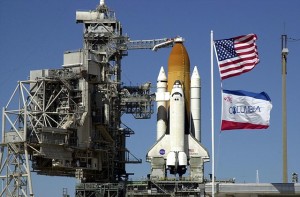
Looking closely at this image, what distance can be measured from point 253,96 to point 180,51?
46.2 m

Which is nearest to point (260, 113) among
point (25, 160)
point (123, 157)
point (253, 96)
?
point (253, 96)

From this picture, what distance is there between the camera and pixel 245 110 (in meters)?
38.0

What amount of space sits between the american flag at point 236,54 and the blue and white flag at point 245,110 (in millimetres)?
1294

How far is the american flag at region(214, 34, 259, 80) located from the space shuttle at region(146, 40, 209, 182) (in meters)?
40.7

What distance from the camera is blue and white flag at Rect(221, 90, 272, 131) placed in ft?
124

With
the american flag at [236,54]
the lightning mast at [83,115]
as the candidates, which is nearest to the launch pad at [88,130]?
the lightning mast at [83,115]

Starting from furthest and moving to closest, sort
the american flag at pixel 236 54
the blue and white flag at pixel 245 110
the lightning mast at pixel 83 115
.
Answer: the lightning mast at pixel 83 115 → the american flag at pixel 236 54 → the blue and white flag at pixel 245 110

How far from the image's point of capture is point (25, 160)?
7525 centimetres

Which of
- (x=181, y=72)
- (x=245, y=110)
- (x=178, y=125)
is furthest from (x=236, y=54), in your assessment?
(x=181, y=72)

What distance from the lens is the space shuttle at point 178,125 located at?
8000 cm

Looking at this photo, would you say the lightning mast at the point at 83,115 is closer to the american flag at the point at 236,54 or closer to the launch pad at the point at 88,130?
the launch pad at the point at 88,130

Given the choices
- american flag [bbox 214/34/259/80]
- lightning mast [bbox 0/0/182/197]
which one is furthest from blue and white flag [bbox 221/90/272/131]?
lightning mast [bbox 0/0/182/197]

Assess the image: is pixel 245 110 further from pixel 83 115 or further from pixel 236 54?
pixel 83 115

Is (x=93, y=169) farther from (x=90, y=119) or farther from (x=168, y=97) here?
(x=168, y=97)
